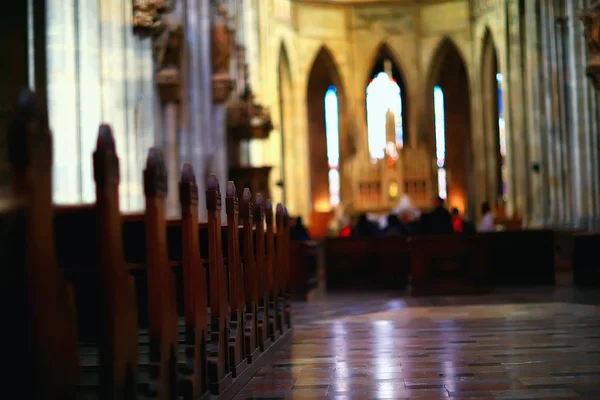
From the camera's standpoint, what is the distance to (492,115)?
26812 mm

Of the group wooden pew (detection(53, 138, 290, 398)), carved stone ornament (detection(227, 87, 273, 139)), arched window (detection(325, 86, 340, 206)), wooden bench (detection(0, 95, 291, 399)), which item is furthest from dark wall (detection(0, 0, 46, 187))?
arched window (detection(325, 86, 340, 206))

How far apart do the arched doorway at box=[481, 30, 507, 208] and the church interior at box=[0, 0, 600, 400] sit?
0.25 ft

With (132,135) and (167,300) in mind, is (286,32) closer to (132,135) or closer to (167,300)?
(132,135)

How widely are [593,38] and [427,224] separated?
347 cm

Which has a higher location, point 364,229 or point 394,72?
point 394,72

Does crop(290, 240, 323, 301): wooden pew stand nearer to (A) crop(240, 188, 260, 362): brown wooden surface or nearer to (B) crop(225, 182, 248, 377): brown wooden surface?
(A) crop(240, 188, 260, 362): brown wooden surface

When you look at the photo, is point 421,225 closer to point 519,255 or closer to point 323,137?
point 519,255

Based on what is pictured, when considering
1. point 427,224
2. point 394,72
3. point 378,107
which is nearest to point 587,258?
point 427,224

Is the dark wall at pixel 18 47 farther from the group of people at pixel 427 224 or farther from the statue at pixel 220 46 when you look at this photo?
the group of people at pixel 427 224

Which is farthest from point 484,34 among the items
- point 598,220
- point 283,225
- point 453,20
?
point 283,225

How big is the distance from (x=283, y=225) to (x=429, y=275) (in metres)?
4.43

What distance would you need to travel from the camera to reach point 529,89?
72.9 ft

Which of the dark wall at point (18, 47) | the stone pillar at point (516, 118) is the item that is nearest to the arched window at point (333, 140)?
the stone pillar at point (516, 118)

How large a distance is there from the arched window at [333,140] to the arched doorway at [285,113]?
270 cm
